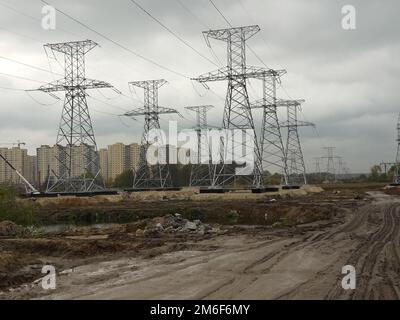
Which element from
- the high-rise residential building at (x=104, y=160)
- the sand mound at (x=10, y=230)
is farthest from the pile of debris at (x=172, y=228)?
the high-rise residential building at (x=104, y=160)

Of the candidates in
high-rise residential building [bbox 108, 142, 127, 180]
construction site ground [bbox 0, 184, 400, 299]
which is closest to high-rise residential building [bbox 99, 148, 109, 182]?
high-rise residential building [bbox 108, 142, 127, 180]

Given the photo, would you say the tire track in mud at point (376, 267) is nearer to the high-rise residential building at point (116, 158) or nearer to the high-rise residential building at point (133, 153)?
the high-rise residential building at point (133, 153)

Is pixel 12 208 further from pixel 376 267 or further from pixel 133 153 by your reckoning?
pixel 133 153

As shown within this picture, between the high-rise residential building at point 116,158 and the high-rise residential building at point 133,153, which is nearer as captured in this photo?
the high-rise residential building at point 133,153

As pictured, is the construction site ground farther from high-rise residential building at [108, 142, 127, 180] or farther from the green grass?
high-rise residential building at [108, 142, 127, 180]

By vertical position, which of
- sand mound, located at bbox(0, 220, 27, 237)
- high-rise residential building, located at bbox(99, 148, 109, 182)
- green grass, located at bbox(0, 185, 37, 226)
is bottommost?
sand mound, located at bbox(0, 220, 27, 237)

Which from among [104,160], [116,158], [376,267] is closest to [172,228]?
[376,267]

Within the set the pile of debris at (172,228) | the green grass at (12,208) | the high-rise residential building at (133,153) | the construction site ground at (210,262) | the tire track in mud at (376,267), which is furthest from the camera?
the high-rise residential building at (133,153)

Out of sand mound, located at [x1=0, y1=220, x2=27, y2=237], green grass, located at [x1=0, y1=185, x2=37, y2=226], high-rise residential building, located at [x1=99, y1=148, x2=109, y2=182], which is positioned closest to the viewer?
sand mound, located at [x1=0, y1=220, x2=27, y2=237]

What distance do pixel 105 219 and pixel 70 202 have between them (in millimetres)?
11025

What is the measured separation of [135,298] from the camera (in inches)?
392

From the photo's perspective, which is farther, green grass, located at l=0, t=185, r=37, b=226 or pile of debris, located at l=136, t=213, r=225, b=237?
green grass, located at l=0, t=185, r=37, b=226
